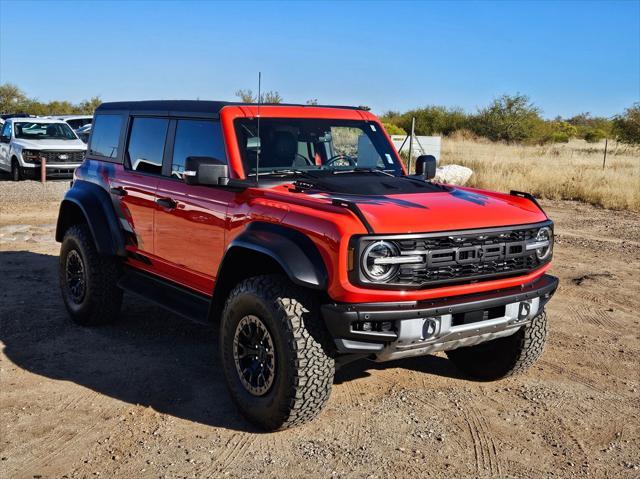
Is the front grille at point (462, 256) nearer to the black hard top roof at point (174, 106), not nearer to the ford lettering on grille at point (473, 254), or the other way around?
the ford lettering on grille at point (473, 254)

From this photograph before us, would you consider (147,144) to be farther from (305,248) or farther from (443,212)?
(443,212)

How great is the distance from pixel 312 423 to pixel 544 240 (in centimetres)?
185

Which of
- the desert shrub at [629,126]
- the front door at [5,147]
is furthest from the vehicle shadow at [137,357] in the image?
the desert shrub at [629,126]

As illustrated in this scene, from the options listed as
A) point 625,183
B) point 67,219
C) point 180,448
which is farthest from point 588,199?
point 180,448

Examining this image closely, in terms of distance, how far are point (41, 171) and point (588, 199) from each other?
1350 centimetres

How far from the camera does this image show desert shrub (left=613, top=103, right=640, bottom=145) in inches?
1264

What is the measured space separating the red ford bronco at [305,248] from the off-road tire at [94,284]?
2 cm

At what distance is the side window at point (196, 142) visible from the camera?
4.93m

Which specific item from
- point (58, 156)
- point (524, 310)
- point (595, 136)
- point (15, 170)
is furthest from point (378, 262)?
point (595, 136)

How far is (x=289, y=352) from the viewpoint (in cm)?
390

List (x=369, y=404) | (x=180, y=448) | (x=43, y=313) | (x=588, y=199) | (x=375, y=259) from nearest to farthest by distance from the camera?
(x=375, y=259) → (x=180, y=448) → (x=369, y=404) → (x=43, y=313) → (x=588, y=199)

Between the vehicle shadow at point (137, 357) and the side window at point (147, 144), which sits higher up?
the side window at point (147, 144)

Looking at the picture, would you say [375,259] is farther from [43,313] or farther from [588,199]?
[588,199]

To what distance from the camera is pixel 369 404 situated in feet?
15.4
